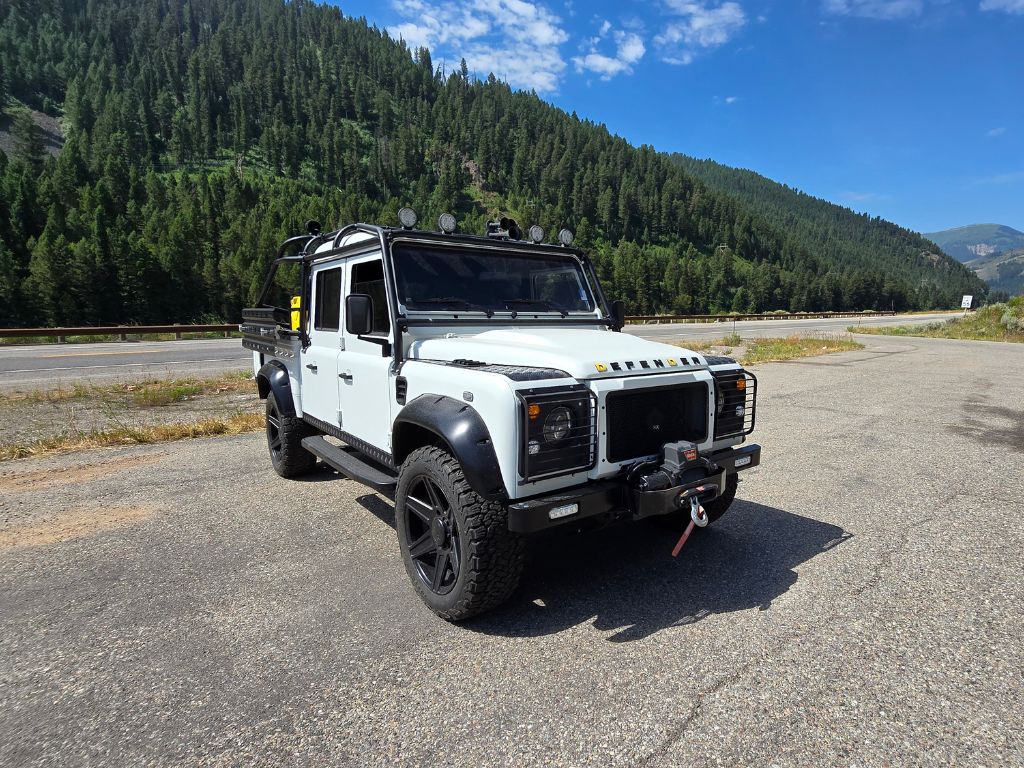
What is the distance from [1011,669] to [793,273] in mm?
149898

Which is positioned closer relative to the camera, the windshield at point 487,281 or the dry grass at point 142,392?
the windshield at point 487,281

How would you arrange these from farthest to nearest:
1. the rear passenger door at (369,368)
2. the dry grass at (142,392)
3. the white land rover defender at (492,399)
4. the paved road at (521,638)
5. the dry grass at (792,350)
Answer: the dry grass at (792,350) → the dry grass at (142,392) → the rear passenger door at (369,368) → the white land rover defender at (492,399) → the paved road at (521,638)

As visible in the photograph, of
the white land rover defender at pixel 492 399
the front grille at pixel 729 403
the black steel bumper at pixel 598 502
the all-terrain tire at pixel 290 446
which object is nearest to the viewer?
the black steel bumper at pixel 598 502

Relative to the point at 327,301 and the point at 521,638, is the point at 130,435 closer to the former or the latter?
the point at 327,301

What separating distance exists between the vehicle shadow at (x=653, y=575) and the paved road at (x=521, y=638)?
21 mm

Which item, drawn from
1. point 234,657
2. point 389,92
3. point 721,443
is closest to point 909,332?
point 721,443

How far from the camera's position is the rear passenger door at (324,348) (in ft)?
14.7

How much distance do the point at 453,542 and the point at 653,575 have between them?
1.39 meters

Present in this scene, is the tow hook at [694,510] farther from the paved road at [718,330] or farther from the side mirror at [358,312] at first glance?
the paved road at [718,330]

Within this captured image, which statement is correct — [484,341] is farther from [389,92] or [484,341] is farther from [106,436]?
[389,92]

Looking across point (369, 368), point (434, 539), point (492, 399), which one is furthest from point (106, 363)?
point (492, 399)

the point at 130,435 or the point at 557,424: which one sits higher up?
the point at 557,424

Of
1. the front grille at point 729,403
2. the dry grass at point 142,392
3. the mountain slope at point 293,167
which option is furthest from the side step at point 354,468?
the mountain slope at point 293,167

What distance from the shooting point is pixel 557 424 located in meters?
2.79
